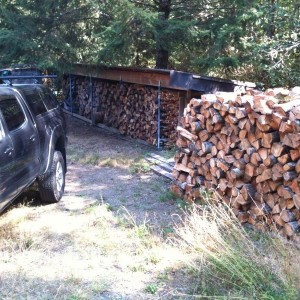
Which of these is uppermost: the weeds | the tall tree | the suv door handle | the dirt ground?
the tall tree

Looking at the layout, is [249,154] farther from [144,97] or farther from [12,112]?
[144,97]

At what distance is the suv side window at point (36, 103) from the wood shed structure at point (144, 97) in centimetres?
380

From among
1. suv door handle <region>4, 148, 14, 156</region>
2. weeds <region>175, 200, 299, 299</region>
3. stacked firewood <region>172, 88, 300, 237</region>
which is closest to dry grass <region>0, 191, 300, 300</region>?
weeds <region>175, 200, 299, 299</region>

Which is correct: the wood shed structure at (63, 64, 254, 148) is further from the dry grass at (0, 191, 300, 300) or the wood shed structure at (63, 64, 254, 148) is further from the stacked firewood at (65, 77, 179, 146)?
the dry grass at (0, 191, 300, 300)

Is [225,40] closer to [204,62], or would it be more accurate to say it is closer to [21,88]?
[204,62]

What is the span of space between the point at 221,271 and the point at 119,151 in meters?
7.71

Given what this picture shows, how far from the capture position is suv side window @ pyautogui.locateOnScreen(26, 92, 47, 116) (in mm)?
6398

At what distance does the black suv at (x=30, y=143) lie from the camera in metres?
4.97

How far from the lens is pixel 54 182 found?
21.8 ft

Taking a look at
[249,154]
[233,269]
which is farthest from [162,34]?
[233,269]

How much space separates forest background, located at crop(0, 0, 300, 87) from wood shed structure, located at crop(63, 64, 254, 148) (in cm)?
81

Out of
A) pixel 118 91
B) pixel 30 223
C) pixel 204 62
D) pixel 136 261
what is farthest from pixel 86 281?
pixel 118 91

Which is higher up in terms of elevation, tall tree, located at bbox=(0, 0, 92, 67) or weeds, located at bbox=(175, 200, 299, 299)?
tall tree, located at bbox=(0, 0, 92, 67)

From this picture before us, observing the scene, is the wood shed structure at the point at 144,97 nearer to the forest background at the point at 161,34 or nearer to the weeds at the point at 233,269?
the forest background at the point at 161,34
